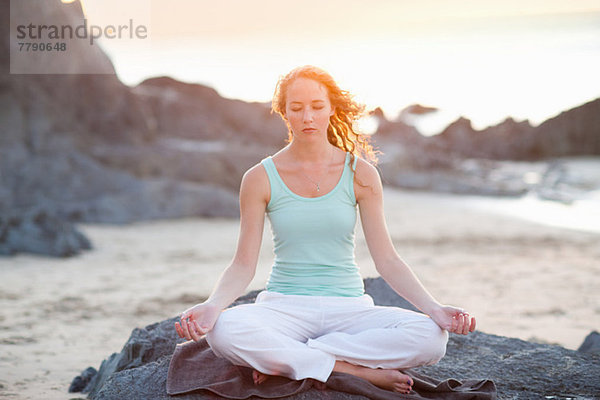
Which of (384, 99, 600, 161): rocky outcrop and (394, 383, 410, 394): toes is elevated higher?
(384, 99, 600, 161): rocky outcrop

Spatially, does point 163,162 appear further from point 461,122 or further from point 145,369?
point 461,122

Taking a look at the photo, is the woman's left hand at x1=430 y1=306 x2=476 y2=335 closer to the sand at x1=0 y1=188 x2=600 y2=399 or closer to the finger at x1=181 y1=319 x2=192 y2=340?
the finger at x1=181 y1=319 x2=192 y2=340

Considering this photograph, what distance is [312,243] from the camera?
2.77 metres

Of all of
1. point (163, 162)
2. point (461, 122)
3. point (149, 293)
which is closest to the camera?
point (149, 293)

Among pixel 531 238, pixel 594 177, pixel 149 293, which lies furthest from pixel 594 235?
pixel 594 177

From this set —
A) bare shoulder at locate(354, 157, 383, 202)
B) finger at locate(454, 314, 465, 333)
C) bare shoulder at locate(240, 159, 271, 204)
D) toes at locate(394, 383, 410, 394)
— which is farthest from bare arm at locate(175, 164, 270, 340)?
finger at locate(454, 314, 465, 333)

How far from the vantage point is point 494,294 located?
20.0 ft

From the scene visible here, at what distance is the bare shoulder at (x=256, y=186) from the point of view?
111 inches

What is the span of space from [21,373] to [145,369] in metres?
1.22

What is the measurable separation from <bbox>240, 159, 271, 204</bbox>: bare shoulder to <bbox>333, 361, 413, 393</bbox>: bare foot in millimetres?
804

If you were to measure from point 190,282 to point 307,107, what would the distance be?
408cm

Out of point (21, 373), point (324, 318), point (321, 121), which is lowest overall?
point (21, 373)

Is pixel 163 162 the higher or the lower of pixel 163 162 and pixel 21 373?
the higher

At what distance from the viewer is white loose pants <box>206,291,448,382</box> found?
2516 mm
